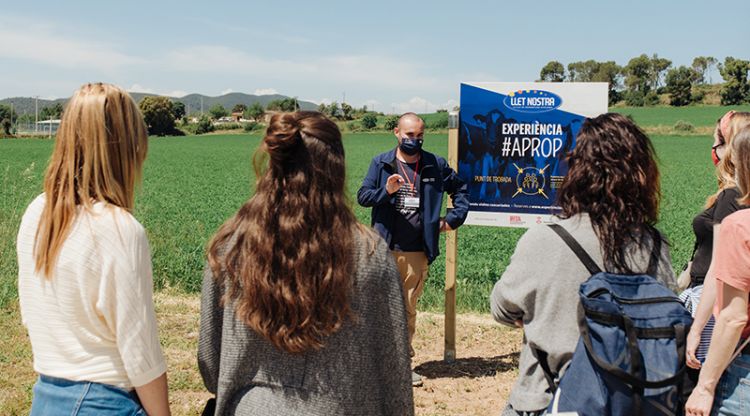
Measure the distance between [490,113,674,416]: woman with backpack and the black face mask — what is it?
284cm

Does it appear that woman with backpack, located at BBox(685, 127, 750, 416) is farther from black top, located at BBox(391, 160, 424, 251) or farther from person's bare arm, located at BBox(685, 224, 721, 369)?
black top, located at BBox(391, 160, 424, 251)

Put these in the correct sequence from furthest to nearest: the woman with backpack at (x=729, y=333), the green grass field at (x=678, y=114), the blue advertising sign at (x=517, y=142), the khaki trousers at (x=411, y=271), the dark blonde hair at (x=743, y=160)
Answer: the green grass field at (x=678, y=114) < the blue advertising sign at (x=517, y=142) < the khaki trousers at (x=411, y=271) < the dark blonde hair at (x=743, y=160) < the woman with backpack at (x=729, y=333)

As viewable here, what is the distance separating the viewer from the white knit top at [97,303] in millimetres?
2080

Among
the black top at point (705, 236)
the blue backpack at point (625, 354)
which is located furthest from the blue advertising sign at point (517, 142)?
the blue backpack at point (625, 354)

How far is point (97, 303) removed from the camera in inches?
82.4

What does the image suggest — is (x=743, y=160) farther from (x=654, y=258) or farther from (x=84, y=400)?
(x=84, y=400)

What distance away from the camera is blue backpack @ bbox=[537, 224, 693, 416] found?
221 cm

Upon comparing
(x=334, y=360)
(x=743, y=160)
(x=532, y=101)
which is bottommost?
(x=334, y=360)

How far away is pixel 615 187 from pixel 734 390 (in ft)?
2.80

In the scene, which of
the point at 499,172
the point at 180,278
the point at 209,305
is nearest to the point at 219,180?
the point at 180,278

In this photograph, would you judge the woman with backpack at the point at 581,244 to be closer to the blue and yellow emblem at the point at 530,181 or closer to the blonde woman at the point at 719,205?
the blonde woman at the point at 719,205

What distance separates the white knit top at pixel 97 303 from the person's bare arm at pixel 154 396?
1.0 inches

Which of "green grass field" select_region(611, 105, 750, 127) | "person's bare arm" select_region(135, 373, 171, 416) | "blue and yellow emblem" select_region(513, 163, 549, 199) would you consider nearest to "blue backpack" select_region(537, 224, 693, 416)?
"person's bare arm" select_region(135, 373, 171, 416)

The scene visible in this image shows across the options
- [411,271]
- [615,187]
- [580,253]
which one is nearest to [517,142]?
[411,271]
